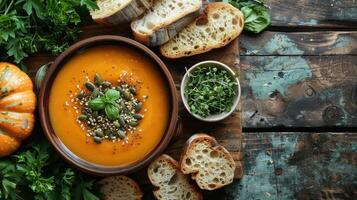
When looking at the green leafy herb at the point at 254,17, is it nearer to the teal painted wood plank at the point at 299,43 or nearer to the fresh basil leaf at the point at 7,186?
the teal painted wood plank at the point at 299,43

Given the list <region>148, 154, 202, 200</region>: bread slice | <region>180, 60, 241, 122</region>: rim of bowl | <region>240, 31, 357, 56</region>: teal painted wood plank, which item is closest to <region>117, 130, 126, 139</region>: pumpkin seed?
<region>148, 154, 202, 200</region>: bread slice

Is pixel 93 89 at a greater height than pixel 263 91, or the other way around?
pixel 93 89

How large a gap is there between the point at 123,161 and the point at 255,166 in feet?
2.43

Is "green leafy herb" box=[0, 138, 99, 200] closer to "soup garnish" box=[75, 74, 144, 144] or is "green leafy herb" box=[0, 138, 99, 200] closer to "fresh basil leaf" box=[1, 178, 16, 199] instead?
"fresh basil leaf" box=[1, 178, 16, 199]

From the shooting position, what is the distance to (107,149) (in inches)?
114

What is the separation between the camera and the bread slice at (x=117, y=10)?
2.96 m

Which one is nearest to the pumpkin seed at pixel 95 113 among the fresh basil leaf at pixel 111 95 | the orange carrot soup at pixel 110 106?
the orange carrot soup at pixel 110 106

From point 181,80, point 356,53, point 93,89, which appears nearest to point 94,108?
point 93,89

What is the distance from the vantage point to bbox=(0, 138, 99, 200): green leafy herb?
2824 mm

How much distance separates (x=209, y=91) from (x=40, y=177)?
94 centimetres

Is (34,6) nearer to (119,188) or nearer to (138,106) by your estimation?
(138,106)

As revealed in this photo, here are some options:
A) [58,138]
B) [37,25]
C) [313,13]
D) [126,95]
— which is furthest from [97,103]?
[313,13]

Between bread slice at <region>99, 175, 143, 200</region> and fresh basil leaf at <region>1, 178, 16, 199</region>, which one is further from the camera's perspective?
bread slice at <region>99, 175, 143, 200</region>

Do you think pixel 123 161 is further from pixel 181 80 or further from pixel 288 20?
pixel 288 20
